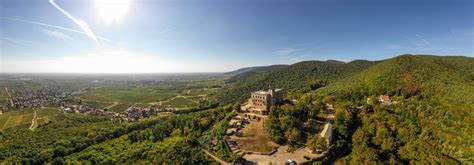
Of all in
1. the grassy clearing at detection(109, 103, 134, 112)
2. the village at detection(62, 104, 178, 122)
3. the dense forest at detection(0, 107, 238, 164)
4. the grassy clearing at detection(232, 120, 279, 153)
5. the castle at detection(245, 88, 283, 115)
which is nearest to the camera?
the grassy clearing at detection(232, 120, 279, 153)

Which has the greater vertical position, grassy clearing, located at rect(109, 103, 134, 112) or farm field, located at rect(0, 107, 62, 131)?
farm field, located at rect(0, 107, 62, 131)

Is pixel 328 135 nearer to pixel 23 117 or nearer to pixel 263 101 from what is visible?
pixel 263 101

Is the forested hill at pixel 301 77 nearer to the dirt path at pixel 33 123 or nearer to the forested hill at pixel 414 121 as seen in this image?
the forested hill at pixel 414 121

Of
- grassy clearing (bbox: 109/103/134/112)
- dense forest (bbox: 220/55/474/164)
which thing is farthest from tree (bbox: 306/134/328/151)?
grassy clearing (bbox: 109/103/134/112)

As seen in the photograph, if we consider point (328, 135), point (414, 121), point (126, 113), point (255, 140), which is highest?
point (414, 121)

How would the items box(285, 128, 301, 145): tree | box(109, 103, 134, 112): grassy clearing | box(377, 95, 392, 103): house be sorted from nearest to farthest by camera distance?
1. box(285, 128, 301, 145): tree
2. box(377, 95, 392, 103): house
3. box(109, 103, 134, 112): grassy clearing

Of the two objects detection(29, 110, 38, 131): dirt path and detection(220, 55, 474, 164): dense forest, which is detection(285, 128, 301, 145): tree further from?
detection(29, 110, 38, 131): dirt path

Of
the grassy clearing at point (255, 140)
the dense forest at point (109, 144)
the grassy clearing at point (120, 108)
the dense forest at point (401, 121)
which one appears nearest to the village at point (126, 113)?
the grassy clearing at point (120, 108)

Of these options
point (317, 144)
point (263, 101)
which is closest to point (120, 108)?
point (263, 101)

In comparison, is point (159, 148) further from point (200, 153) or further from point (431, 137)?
point (431, 137)

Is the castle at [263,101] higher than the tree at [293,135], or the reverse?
the castle at [263,101]
